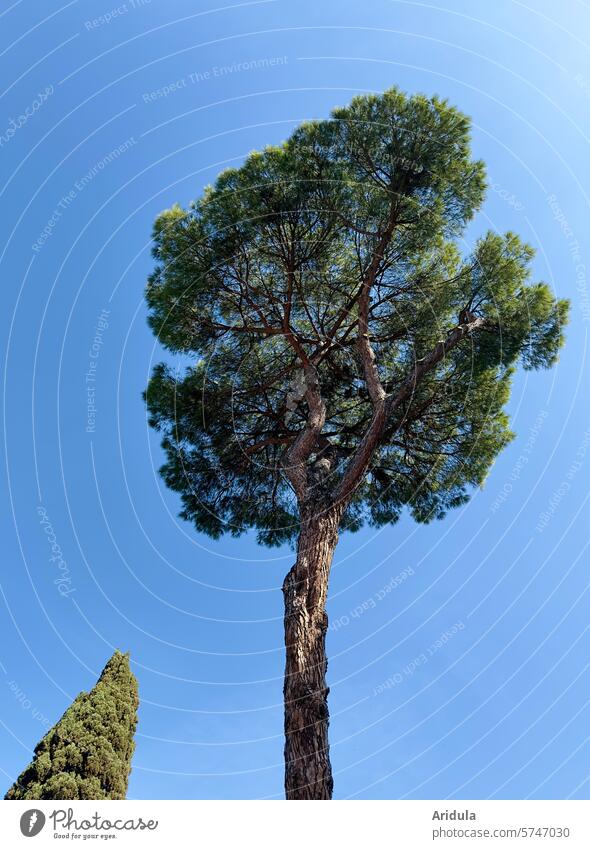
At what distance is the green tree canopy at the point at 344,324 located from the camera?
29.0 feet

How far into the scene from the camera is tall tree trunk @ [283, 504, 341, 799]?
211 inches

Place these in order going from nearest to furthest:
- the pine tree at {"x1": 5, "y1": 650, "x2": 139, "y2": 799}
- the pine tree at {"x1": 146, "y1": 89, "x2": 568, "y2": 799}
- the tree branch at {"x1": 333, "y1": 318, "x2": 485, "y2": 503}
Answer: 1. the tree branch at {"x1": 333, "y1": 318, "x2": 485, "y2": 503}
2. the pine tree at {"x1": 5, "y1": 650, "x2": 139, "y2": 799}
3. the pine tree at {"x1": 146, "y1": 89, "x2": 568, "y2": 799}

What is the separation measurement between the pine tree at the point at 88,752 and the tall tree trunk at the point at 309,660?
4.56 metres

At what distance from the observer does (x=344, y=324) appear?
32.9 ft

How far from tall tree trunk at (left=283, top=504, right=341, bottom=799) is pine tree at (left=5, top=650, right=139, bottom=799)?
14.9ft

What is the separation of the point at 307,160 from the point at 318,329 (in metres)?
2.83

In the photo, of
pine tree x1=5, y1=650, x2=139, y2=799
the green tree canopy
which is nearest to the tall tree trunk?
the green tree canopy

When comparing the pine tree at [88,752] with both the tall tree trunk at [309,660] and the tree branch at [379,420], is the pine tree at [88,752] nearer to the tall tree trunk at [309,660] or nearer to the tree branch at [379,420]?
the tall tree trunk at [309,660]

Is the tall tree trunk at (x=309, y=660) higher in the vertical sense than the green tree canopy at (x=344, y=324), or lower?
lower

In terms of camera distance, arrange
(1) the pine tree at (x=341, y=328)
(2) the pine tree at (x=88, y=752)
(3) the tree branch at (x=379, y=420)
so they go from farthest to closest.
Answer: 1. (1) the pine tree at (x=341, y=328)
2. (2) the pine tree at (x=88, y=752)
3. (3) the tree branch at (x=379, y=420)
